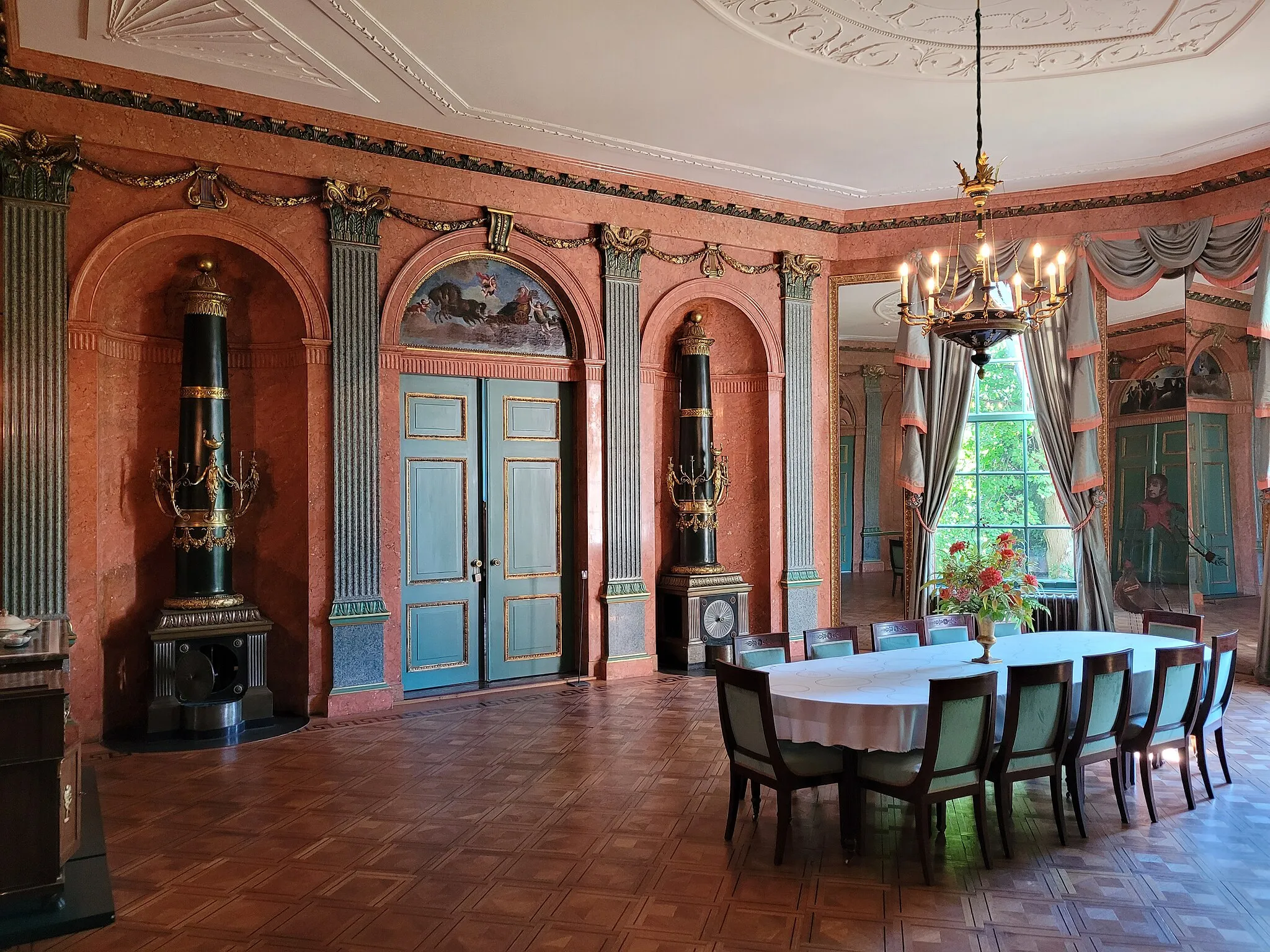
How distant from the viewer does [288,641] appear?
7020 mm

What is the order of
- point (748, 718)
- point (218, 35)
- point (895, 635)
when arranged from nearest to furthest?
1. point (748, 718)
2. point (218, 35)
3. point (895, 635)

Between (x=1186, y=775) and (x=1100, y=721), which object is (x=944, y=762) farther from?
(x=1186, y=775)

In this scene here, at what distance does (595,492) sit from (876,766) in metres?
4.49

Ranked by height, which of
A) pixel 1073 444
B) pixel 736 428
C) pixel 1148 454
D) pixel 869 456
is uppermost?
pixel 869 456

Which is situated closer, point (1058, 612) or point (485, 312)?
point (485, 312)

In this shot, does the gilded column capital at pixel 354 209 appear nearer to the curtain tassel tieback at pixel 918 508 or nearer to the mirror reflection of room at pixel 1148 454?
the curtain tassel tieback at pixel 918 508

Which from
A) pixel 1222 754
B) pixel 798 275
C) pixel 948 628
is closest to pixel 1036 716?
pixel 1222 754

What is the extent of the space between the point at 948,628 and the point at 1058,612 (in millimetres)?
3613

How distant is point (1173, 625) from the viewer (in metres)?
6.00

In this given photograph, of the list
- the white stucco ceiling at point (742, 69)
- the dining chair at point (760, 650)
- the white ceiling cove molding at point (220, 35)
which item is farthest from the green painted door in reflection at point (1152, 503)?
the white ceiling cove molding at point (220, 35)

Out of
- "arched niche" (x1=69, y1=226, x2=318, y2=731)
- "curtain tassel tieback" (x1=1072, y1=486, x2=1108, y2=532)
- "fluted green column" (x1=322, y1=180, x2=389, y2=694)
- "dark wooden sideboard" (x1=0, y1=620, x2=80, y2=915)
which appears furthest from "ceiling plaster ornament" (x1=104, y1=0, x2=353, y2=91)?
"curtain tassel tieback" (x1=1072, y1=486, x2=1108, y2=532)

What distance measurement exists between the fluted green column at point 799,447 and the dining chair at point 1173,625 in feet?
11.4

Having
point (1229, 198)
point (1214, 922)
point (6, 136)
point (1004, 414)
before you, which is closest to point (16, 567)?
point (6, 136)

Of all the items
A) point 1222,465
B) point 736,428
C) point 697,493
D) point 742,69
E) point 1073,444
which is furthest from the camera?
point 736,428
